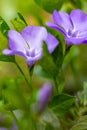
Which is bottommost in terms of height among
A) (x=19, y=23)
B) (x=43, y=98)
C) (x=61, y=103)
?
(x=43, y=98)

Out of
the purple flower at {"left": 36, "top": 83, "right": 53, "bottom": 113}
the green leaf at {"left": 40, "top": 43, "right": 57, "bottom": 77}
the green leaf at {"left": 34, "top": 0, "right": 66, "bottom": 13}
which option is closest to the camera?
the green leaf at {"left": 40, "top": 43, "right": 57, "bottom": 77}

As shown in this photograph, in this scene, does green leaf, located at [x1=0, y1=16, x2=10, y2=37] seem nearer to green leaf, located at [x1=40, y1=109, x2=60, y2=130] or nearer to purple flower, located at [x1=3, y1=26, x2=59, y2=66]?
purple flower, located at [x1=3, y1=26, x2=59, y2=66]

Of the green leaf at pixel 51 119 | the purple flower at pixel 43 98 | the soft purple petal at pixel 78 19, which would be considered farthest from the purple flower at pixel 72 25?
the purple flower at pixel 43 98

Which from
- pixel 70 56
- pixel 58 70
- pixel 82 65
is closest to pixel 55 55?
pixel 58 70

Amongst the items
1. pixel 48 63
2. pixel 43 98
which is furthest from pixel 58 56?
pixel 43 98

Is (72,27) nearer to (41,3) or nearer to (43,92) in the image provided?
(41,3)

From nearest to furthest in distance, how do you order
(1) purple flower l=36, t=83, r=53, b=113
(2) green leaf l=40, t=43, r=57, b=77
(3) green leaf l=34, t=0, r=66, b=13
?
1. (2) green leaf l=40, t=43, r=57, b=77
2. (3) green leaf l=34, t=0, r=66, b=13
3. (1) purple flower l=36, t=83, r=53, b=113

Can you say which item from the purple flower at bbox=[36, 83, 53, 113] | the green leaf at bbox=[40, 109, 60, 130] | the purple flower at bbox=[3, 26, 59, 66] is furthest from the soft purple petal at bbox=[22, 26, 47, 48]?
the purple flower at bbox=[36, 83, 53, 113]

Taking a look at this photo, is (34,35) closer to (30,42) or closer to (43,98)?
(30,42)
